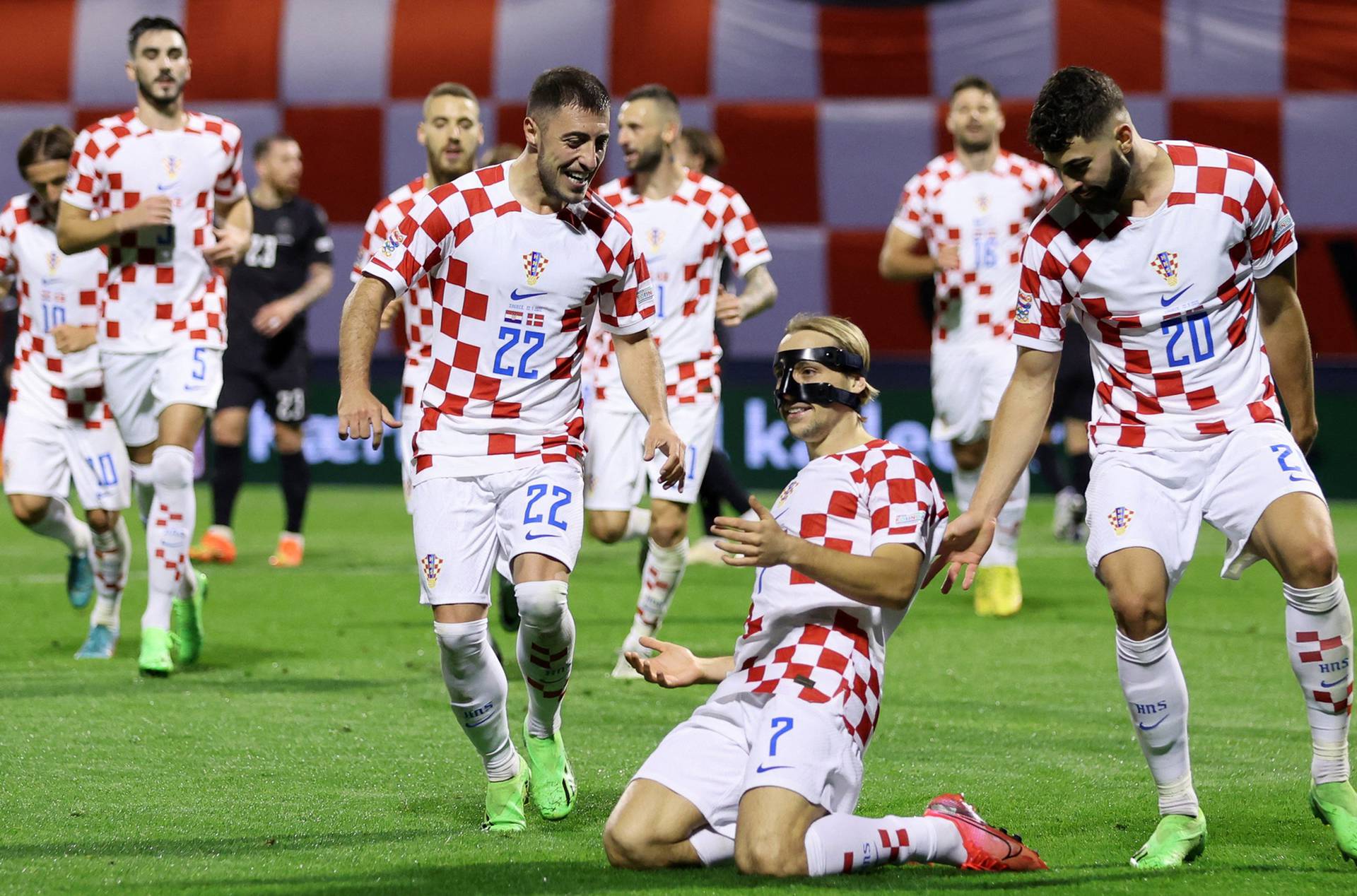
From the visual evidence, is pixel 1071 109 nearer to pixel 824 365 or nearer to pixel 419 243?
pixel 824 365

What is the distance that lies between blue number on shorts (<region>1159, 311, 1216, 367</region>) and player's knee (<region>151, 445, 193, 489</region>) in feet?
13.4

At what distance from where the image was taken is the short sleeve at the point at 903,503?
418 centimetres

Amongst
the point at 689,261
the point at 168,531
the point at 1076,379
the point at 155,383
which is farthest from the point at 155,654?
the point at 1076,379

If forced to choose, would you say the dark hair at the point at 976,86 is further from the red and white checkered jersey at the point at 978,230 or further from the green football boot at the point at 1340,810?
the green football boot at the point at 1340,810

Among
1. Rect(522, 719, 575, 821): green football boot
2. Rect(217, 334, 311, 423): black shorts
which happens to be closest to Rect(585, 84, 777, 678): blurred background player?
Rect(522, 719, 575, 821): green football boot

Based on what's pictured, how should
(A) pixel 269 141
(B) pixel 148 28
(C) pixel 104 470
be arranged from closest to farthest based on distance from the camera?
1. (B) pixel 148 28
2. (C) pixel 104 470
3. (A) pixel 269 141

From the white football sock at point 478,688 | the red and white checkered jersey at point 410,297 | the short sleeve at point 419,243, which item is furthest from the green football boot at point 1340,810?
the red and white checkered jersey at point 410,297

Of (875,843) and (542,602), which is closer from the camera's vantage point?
(875,843)

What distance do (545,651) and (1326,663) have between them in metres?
1.95

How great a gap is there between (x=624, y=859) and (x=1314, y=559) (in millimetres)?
1733

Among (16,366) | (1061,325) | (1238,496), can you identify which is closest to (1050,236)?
(1061,325)

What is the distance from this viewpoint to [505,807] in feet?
16.0

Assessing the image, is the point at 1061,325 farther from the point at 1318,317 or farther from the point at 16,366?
the point at 1318,317

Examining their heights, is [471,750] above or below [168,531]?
below
